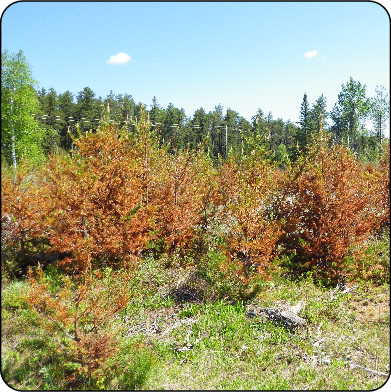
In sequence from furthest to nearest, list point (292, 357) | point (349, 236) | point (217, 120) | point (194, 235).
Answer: point (217, 120), point (194, 235), point (349, 236), point (292, 357)

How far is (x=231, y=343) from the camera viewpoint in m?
4.73

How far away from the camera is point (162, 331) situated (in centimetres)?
532

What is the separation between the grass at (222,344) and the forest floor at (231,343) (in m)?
0.01

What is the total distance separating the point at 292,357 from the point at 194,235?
5859 millimetres

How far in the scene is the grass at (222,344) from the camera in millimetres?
2822

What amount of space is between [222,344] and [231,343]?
0.52ft

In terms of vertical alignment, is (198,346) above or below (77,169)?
below

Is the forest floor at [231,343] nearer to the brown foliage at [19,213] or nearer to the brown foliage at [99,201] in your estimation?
the brown foliage at [19,213]

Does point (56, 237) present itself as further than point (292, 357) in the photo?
Yes

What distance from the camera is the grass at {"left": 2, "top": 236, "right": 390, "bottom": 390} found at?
2822 mm

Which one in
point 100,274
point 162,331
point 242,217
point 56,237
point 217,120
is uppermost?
point 217,120

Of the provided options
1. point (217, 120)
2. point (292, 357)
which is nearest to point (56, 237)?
point (292, 357)

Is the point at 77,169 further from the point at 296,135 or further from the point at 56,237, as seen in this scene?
the point at 296,135

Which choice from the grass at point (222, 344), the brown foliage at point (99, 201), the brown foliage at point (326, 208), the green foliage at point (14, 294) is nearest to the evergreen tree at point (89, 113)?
the brown foliage at point (99, 201)
